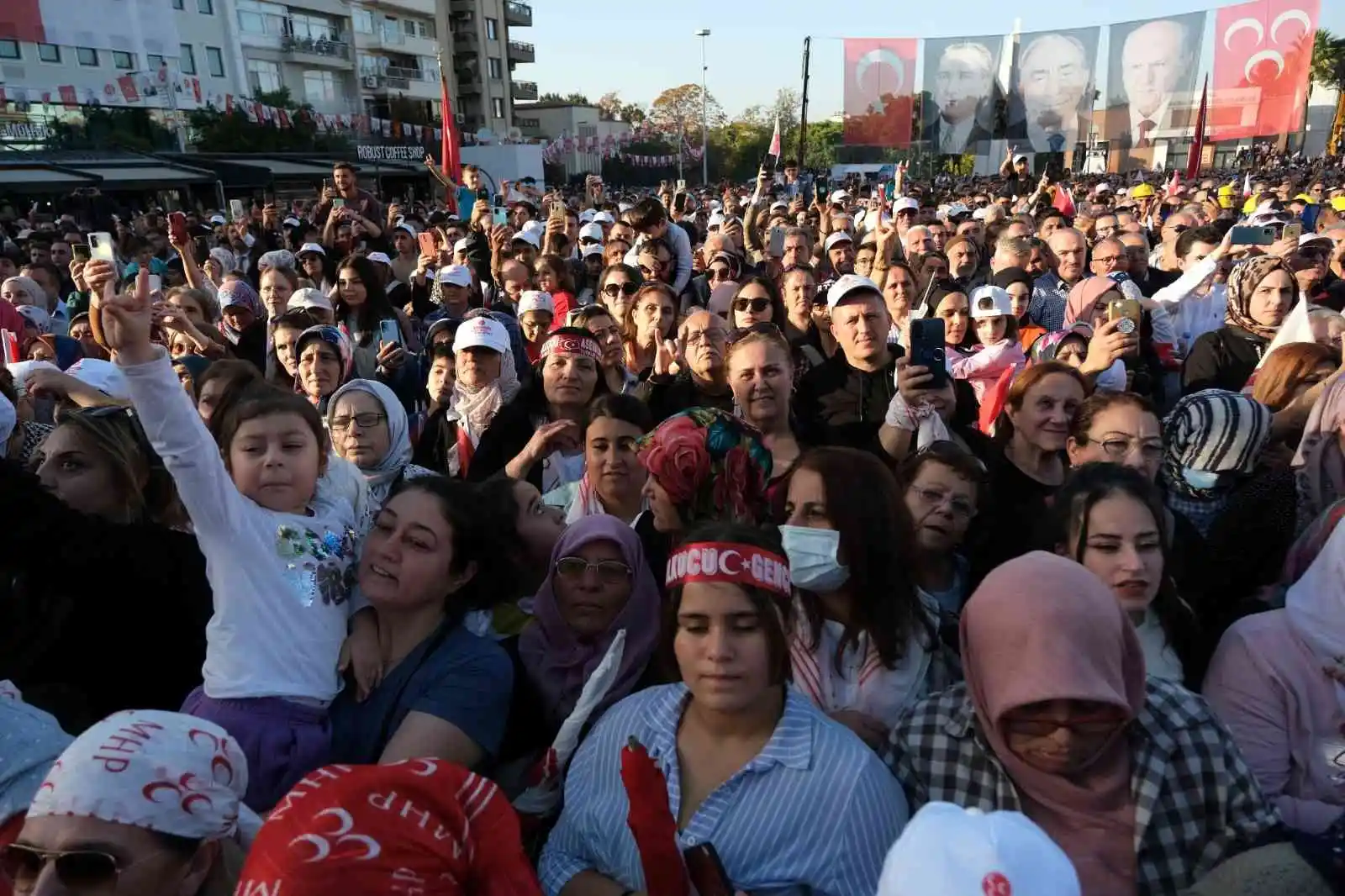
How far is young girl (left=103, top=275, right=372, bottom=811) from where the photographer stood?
1953mm

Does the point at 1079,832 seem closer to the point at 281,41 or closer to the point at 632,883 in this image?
the point at 632,883

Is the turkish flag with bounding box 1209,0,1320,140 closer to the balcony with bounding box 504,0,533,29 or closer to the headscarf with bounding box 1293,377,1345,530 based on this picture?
the headscarf with bounding box 1293,377,1345,530

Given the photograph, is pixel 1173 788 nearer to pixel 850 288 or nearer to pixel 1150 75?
pixel 850 288

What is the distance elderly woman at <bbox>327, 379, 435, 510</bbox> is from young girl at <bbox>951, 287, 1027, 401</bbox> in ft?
9.54

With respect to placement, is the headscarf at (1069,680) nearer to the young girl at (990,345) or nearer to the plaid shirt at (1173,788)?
the plaid shirt at (1173,788)

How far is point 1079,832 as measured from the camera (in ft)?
5.46

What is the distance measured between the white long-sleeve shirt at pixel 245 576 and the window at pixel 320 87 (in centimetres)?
5480

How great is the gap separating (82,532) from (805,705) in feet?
6.47

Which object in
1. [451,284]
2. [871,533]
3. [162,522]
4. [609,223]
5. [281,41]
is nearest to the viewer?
[871,533]

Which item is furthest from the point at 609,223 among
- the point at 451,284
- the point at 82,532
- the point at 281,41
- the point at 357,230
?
the point at 281,41

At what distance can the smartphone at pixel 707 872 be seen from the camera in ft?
5.17

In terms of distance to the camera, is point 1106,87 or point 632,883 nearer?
point 632,883

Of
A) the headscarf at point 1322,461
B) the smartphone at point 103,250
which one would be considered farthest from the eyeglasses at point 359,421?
the headscarf at point 1322,461

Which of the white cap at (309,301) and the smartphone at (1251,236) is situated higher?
the smartphone at (1251,236)
